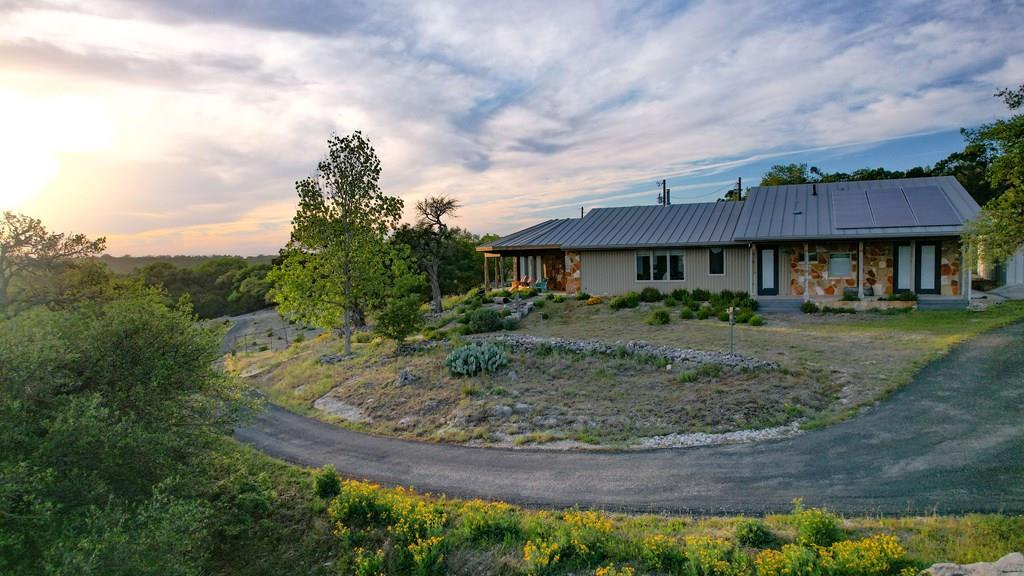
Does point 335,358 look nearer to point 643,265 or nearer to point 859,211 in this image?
point 643,265

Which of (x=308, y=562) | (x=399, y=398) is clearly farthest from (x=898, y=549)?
(x=399, y=398)

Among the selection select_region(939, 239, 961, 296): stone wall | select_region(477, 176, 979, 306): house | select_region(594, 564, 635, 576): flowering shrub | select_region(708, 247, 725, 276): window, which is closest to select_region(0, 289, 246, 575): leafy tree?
select_region(594, 564, 635, 576): flowering shrub

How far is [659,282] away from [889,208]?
9.84 m

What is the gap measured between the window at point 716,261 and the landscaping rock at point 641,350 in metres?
9.85

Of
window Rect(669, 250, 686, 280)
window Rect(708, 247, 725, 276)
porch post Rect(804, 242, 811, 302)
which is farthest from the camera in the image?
window Rect(669, 250, 686, 280)

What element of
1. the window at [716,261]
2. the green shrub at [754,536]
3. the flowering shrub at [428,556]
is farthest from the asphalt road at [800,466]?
the window at [716,261]

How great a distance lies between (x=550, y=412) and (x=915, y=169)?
39774 mm

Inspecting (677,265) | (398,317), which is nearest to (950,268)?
(677,265)

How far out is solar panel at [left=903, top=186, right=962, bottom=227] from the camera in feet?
69.9

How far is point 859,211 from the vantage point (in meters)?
23.4

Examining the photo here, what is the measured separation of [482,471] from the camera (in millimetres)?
9602

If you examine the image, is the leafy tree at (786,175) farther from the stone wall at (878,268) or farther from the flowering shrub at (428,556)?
the flowering shrub at (428,556)

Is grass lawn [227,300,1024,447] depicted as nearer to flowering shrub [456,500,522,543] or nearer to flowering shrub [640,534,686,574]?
flowering shrub [456,500,522,543]

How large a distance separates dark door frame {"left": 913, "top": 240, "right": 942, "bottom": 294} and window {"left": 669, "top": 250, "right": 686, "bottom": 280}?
353 inches
